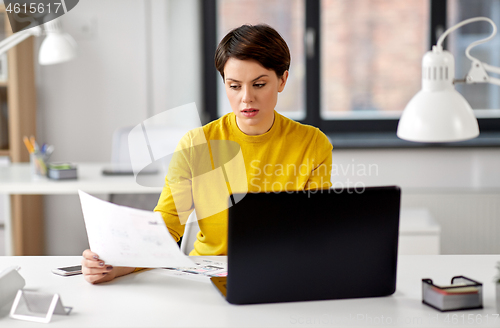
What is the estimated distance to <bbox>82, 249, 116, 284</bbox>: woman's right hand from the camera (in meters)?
1.12

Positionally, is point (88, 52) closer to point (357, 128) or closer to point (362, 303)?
point (357, 128)

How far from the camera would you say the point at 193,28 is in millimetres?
3246

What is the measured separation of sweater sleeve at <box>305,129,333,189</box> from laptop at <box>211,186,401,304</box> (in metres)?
0.47

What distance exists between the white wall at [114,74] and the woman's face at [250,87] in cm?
192

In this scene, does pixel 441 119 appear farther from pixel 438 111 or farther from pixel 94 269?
pixel 94 269

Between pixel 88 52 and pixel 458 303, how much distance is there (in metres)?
2.85

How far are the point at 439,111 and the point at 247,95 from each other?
48 cm

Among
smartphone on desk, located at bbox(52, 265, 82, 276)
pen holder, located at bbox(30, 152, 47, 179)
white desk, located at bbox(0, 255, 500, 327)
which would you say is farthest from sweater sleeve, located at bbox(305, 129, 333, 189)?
pen holder, located at bbox(30, 152, 47, 179)

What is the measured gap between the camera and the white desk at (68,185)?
7.82ft

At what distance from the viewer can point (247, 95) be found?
4.42ft

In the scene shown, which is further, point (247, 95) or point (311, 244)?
point (247, 95)

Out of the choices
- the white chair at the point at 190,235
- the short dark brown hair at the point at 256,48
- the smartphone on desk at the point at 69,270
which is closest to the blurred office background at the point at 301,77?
the white chair at the point at 190,235

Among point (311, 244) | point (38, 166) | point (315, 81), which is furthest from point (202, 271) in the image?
point (315, 81)

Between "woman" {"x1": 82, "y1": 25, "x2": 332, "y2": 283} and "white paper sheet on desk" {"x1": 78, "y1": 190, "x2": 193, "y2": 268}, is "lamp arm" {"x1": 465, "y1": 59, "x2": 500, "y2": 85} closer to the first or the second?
"woman" {"x1": 82, "y1": 25, "x2": 332, "y2": 283}
